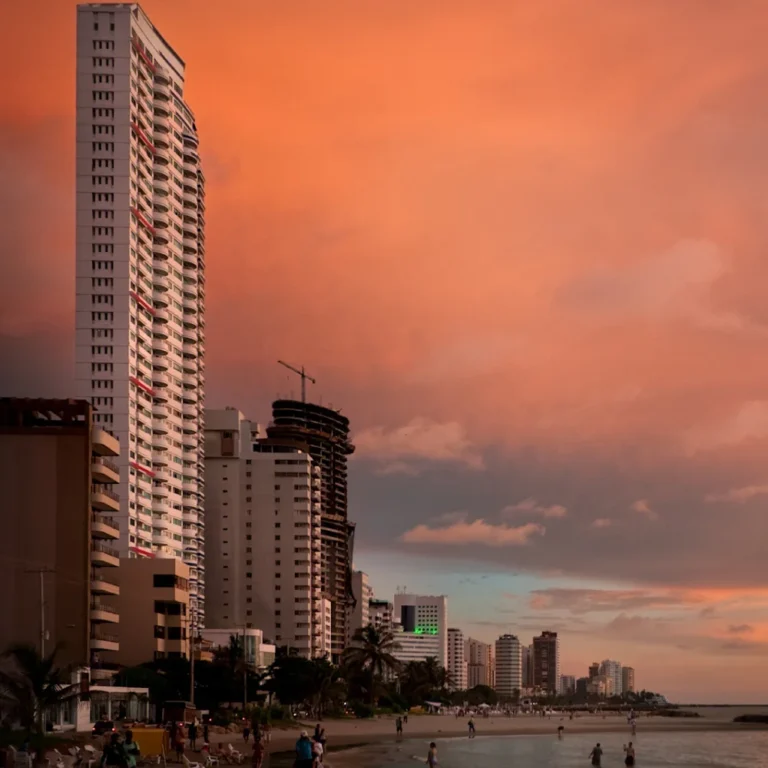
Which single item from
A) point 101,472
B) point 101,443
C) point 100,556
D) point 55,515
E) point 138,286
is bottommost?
point 100,556

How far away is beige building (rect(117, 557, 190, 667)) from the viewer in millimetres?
133250

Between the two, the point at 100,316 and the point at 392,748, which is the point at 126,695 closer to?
the point at 392,748

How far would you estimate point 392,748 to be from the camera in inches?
4377

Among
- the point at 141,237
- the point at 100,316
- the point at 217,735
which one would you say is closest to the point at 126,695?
the point at 217,735

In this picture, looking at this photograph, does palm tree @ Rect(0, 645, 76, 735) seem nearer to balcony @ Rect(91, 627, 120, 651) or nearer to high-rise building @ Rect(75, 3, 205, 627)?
balcony @ Rect(91, 627, 120, 651)

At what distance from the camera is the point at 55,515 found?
106938 millimetres

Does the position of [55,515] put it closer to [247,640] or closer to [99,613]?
[99,613]

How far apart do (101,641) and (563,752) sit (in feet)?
134

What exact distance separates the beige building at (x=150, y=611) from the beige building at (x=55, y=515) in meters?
19.9

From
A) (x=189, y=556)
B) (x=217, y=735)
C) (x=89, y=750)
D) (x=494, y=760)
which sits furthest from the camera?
(x=189, y=556)

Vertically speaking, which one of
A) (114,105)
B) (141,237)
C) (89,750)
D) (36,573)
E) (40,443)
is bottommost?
(89,750)

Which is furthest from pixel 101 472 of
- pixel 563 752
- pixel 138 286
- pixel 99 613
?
pixel 138 286

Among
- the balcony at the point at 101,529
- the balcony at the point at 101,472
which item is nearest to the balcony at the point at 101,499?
the balcony at the point at 101,472

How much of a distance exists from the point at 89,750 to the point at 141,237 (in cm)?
12770
